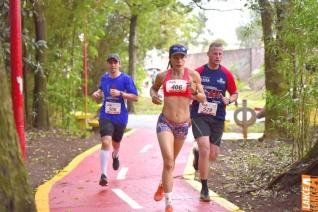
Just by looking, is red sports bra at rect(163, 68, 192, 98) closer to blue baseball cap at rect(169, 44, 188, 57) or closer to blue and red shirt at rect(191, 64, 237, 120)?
blue baseball cap at rect(169, 44, 188, 57)

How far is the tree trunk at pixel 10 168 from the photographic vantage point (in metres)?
4.31

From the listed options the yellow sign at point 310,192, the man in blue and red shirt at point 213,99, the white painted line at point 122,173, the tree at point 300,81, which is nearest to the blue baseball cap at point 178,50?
the man in blue and red shirt at point 213,99

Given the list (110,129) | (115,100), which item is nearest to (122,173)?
(110,129)

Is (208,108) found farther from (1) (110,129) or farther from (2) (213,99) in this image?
(1) (110,129)

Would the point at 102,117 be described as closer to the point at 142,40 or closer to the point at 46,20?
the point at 46,20

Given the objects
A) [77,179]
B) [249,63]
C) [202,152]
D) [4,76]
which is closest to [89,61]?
[77,179]

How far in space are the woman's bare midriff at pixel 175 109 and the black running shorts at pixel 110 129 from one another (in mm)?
1932

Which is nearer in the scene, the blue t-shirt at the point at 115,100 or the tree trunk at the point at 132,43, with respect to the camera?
the blue t-shirt at the point at 115,100

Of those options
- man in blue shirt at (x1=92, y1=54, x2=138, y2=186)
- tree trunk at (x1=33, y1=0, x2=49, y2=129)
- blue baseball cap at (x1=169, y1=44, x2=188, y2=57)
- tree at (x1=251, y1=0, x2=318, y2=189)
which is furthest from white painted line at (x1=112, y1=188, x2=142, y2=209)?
tree trunk at (x1=33, y1=0, x2=49, y2=129)

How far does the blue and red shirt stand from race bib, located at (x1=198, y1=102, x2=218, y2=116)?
4 cm

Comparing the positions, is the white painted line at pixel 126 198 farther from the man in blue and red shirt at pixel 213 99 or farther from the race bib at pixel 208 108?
the race bib at pixel 208 108

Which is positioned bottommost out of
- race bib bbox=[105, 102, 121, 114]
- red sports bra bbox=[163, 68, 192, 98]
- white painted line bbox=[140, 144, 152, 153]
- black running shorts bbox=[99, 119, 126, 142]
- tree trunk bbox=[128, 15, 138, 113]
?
white painted line bbox=[140, 144, 152, 153]

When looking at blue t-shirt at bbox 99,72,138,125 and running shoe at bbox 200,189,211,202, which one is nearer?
running shoe at bbox 200,189,211,202

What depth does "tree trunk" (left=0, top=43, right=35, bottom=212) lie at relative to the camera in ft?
14.1
